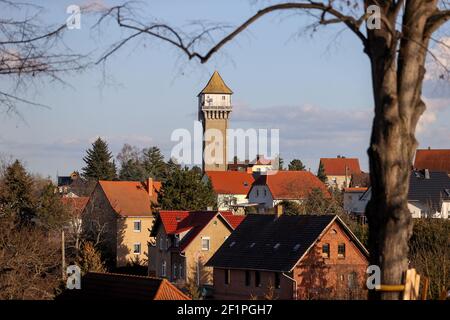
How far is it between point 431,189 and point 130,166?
2341 inches

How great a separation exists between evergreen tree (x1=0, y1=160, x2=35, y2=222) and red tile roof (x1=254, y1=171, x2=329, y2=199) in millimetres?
40501

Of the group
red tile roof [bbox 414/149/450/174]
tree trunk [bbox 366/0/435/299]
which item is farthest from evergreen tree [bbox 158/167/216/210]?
red tile roof [bbox 414/149/450/174]

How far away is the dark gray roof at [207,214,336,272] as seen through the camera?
46.2 metres

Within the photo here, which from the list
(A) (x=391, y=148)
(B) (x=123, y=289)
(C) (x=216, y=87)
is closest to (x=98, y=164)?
(C) (x=216, y=87)

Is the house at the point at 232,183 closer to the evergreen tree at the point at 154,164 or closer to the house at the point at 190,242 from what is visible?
the evergreen tree at the point at 154,164

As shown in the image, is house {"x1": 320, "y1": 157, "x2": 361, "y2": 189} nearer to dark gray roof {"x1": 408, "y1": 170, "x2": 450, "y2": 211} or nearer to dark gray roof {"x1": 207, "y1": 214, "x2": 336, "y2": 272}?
dark gray roof {"x1": 408, "y1": 170, "x2": 450, "y2": 211}

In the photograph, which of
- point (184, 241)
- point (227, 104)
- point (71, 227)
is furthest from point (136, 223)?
point (227, 104)

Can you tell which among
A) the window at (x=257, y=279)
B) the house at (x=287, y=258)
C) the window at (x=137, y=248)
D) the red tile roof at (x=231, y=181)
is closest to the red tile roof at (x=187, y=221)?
the house at (x=287, y=258)

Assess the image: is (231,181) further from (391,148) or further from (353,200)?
(391,148)

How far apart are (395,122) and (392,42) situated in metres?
0.66

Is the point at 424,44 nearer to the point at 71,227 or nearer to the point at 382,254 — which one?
the point at 382,254

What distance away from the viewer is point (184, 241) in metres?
61.0

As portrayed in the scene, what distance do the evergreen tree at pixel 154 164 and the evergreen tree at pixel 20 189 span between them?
52.7 m

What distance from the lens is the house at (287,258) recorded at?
4481cm
